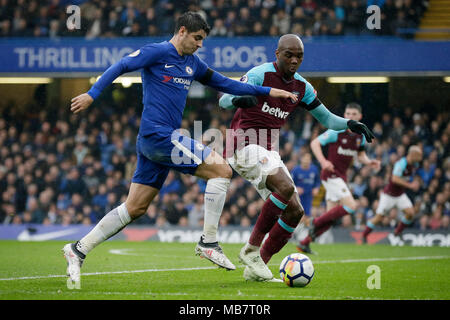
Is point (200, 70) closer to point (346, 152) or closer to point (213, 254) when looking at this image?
point (213, 254)

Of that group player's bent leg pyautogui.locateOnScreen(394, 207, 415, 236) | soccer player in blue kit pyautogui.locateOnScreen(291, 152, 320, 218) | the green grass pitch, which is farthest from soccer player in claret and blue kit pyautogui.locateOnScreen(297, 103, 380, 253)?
soccer player in blue kit pyautogui.locateOnScreen(291, 152, 320, 218)

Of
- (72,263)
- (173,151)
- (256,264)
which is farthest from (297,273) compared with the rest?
(72,263)

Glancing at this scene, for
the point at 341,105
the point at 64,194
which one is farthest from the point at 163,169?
the point at 341,105

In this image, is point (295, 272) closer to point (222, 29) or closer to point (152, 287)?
point (152, 287)

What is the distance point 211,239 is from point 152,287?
68 centimetres

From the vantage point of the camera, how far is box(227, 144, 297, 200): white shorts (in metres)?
6.84

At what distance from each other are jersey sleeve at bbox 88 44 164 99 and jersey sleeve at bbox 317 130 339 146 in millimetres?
6443

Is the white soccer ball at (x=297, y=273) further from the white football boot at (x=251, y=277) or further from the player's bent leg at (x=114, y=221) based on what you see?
the player's bent leg at (x=114, y=221)

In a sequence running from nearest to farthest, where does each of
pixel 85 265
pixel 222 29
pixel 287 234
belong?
pixel 287 234 → pixel 85 265 → pixel 222 29

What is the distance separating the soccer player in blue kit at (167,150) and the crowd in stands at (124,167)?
962 centimetres

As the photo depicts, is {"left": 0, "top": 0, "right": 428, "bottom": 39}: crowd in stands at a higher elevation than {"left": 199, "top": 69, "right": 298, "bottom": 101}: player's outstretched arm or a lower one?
higher

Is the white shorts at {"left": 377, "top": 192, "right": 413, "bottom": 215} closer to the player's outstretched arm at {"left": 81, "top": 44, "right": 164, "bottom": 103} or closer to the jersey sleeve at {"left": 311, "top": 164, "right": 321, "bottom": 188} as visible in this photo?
the jersey sleeve at {"left": 311, "top": 164, "right": 321, "bottom": 188}

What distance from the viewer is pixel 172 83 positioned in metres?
6.26

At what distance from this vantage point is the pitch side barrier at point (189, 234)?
15.0 meters
